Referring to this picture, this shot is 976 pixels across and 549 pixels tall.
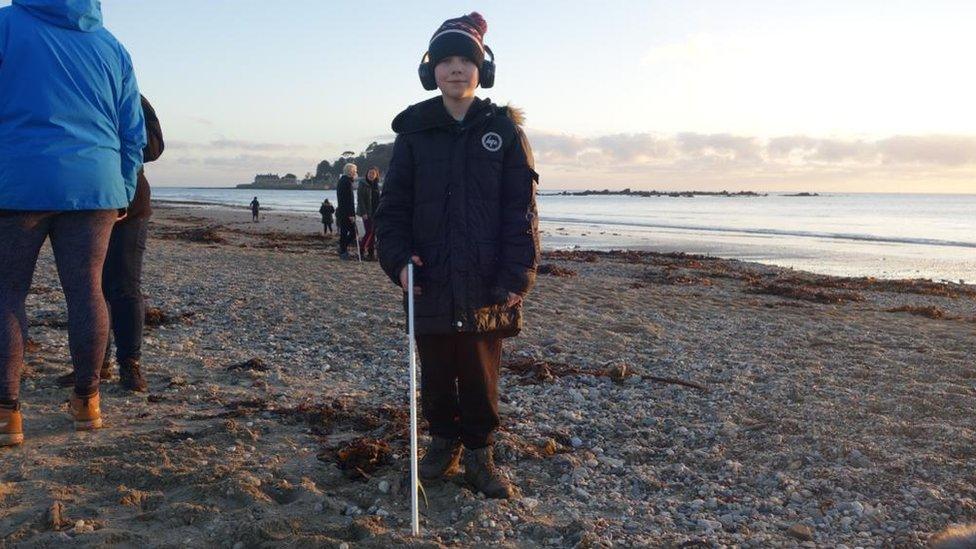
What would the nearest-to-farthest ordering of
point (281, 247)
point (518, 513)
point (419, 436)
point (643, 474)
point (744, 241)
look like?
point (518, 513)
point (643, 474)
point (419, 436)
point (281, 247)
point (744, 241)

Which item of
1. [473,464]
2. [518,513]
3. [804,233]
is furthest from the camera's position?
[804,233]

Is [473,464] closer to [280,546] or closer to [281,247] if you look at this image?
[280,546]

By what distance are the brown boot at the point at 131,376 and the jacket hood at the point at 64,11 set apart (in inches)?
80.2

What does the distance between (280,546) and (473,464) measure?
0.99 m

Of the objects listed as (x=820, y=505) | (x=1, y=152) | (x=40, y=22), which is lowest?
(x=820, y=505)

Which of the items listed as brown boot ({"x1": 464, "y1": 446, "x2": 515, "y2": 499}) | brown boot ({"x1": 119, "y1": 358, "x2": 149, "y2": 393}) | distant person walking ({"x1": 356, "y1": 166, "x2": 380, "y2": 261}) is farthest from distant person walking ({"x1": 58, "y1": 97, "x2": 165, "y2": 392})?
distant person walking ({"x1": 356, "y1": 166, "x2": 380, "y2": 261})

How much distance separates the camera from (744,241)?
27203 mm

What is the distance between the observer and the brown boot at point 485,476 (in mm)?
3340

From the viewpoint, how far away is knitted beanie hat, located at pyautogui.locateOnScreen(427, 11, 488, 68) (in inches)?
128

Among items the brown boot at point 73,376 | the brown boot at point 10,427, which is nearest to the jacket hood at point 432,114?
the brown boot at point 10,427

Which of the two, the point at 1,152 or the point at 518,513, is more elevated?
the point at 1,152

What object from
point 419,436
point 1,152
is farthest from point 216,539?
point 1,152

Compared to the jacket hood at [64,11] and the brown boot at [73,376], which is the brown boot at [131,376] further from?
the jacket hood at [64,11]

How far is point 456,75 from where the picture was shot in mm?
3273
